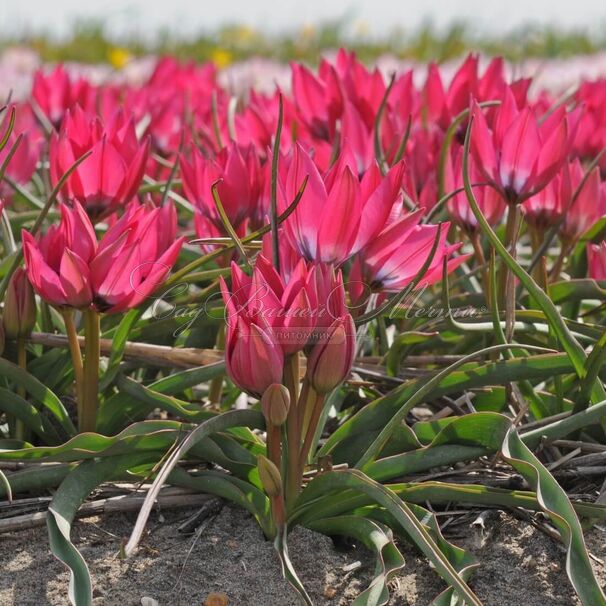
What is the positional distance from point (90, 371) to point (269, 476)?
16.3 inches

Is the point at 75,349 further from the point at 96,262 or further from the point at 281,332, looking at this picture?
the point at 281,332

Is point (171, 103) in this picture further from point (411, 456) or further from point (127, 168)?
point (411, 456)

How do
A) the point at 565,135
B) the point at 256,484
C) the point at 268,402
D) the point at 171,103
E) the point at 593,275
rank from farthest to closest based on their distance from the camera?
the point at 171,103 < the point at 593,275 < the point at 565,135 < the point at 256,484 < the point at 268,402

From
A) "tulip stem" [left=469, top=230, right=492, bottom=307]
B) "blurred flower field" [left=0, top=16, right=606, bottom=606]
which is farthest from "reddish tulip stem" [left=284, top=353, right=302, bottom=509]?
"tulip stem" [left=469, top=230, right=492, bottom=307]

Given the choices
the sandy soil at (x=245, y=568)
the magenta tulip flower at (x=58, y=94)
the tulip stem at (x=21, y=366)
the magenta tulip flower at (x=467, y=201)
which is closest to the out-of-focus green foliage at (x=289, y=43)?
the magenta tulip flower at (x=58, y=94)

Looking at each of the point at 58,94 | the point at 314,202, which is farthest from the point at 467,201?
the point at 58,94

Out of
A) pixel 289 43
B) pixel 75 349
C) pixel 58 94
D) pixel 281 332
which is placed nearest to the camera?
pixel 281 332

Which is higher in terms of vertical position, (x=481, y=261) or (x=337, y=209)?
(x=337, y=209)

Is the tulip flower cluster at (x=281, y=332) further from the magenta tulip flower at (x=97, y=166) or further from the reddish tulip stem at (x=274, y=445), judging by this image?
the magenta tulip flower at (x=97, y=166)

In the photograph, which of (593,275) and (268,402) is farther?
(593,275)

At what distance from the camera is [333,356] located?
4.63ft

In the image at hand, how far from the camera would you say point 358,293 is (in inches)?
63.8

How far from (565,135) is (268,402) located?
78 cm

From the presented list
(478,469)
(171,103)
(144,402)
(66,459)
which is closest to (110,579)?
(66,459)
